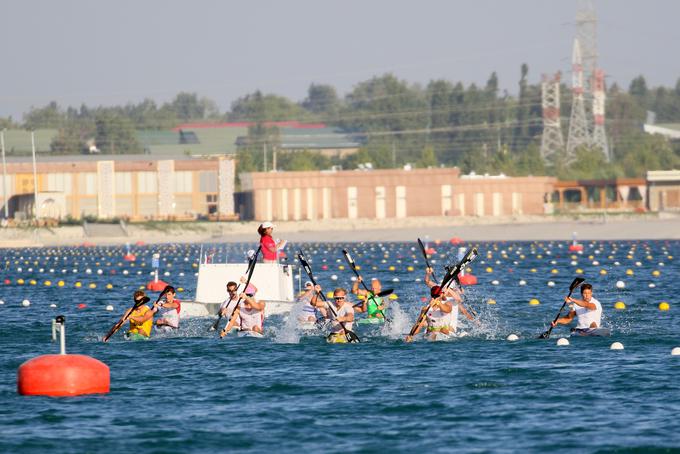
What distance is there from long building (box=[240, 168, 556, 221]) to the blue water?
82.3 m

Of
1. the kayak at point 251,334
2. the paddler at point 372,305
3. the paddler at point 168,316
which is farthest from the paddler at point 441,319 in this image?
the paddler at point 168,316

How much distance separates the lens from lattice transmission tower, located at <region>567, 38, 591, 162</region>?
146m

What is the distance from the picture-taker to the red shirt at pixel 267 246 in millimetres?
35188

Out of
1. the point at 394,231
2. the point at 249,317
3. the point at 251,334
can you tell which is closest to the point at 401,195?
the point at 394,231

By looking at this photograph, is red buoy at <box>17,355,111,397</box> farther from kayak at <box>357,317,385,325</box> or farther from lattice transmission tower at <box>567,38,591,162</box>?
lattice transmission tower at <box>567,38,591,162</box>

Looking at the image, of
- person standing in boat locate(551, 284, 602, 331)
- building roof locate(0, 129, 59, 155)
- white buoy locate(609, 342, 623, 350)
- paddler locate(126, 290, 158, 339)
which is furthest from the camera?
building roof locate(0, 129, 59, 155)

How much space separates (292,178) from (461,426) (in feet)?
339

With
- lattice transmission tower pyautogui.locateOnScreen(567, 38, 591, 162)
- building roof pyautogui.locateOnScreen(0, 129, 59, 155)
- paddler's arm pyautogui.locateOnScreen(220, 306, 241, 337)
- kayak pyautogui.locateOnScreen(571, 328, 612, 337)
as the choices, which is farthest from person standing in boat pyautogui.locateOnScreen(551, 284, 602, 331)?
building roof pyautogui.locateOnScreen(0, 129, 59, 155)

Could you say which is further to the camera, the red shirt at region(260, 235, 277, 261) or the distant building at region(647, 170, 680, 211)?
the distant building at region(647, 170, 680, 211)

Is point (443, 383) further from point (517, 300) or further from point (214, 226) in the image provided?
point (214, 226)

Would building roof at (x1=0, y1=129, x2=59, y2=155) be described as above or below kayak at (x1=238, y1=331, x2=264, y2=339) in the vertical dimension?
above

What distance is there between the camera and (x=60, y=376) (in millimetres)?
23828

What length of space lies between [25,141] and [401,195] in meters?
62.2

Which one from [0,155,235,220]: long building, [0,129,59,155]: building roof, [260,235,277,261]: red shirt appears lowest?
[260,235,277,261]: red shirt
